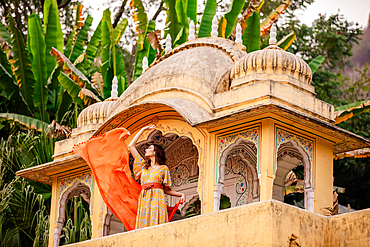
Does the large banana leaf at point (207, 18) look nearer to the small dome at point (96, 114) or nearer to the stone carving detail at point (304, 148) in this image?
the small dome at point (96, 114)

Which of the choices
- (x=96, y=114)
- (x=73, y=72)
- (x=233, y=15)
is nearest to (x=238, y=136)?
(x=96, y=114)

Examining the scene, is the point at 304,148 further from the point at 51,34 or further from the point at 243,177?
the point at 51,34

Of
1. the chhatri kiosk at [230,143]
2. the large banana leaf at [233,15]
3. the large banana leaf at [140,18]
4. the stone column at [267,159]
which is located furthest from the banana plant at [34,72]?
the stone column at [267,159]

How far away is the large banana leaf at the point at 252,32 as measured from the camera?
13866 mm

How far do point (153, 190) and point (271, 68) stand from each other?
225 centimetres

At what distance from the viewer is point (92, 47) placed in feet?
53.1

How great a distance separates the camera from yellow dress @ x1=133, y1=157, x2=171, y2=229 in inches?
331

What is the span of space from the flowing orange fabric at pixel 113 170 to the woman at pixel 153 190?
0.29 m

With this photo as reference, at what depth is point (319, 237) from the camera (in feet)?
21.0

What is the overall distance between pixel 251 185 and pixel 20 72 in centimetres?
712

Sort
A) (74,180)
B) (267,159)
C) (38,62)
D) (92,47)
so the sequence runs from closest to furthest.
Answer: (267,159), (74,180), (38,62), (92,47)

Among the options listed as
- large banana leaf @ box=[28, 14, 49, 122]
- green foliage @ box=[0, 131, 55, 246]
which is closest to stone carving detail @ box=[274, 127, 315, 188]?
green foliage @ box=[0, 131, 55, 246]

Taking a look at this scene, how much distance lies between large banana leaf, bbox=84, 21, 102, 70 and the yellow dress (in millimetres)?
8176

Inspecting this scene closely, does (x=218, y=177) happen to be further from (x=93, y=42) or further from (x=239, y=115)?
(x=93, y=42)
